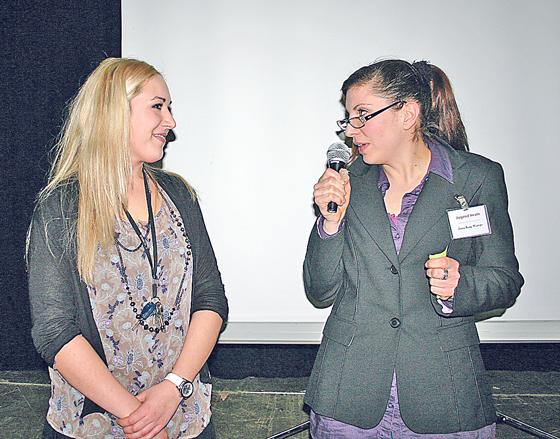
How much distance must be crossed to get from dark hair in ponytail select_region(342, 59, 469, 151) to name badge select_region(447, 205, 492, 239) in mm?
307

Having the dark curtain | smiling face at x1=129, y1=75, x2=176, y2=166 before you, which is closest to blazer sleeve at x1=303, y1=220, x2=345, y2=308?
smiling face at x1=129, y1=75, x2=176, y2=166

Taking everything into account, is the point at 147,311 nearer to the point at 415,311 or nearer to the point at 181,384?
the point at 181,384

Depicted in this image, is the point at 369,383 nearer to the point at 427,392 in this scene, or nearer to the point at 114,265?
the point at 427,392

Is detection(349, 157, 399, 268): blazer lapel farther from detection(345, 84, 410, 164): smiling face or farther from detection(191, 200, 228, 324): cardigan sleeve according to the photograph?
detection(191, 200, 228, 324): cardigan sleeve

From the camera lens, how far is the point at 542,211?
10.7 feet

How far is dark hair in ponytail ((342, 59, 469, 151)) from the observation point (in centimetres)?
189

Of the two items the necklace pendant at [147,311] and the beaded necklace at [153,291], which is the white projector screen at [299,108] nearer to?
the beaded necklace at [153,291]

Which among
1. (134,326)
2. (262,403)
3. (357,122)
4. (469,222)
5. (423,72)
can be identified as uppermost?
(423,72)

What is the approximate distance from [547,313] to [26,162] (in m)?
2.94

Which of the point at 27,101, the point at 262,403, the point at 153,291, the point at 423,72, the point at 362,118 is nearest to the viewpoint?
the point at 153,291

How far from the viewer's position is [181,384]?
1.80 meters

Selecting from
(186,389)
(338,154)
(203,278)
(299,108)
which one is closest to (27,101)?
(299,108)

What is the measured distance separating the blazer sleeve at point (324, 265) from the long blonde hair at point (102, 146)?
0.55 metres

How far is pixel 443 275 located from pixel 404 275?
137 millimetres
